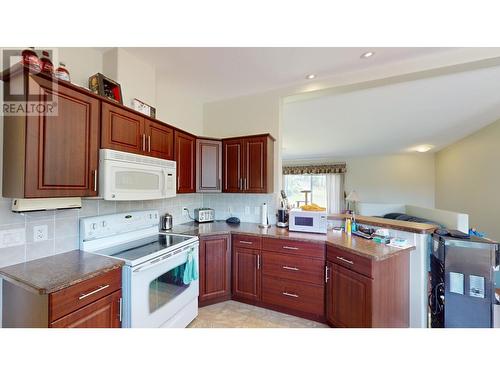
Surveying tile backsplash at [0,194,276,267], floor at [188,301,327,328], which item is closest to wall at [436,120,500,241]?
floor at [188,301,327,328]

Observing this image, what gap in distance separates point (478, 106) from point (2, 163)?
5.52 metres

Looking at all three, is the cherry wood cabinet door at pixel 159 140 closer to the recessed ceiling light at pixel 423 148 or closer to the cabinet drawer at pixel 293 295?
the cabinet drawer at pixel 293 295

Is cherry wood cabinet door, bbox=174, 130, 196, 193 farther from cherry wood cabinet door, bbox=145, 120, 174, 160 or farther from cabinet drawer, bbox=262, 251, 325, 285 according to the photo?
cabinet drawer, bbox=262, 251, 325, 285

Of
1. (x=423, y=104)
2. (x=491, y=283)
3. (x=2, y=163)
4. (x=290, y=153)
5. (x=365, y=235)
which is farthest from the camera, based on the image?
(x=290, y=153)

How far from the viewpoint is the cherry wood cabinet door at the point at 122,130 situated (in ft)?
4.77

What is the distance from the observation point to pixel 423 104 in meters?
2.95

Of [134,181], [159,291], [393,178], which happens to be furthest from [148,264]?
[393,178]

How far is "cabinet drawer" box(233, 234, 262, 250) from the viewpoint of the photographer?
213cm

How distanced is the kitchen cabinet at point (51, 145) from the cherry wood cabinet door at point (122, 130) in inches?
2.9

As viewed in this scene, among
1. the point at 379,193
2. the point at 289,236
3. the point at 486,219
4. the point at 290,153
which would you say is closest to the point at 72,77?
the point at 289,236

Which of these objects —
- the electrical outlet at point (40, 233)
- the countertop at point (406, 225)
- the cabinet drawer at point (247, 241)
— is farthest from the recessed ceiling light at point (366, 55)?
the electrical outlet at point (40, 233)

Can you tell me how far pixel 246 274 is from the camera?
86.1 inches
